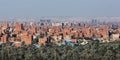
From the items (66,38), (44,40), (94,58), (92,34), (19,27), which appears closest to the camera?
(94,58)

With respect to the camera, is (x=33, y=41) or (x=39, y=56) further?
(x=33, y=41)

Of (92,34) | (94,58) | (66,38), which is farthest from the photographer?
(92,34)

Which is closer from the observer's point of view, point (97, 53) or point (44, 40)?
point (97, 53)

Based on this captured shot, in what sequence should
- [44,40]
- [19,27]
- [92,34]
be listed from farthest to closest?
1. [19,27]
2. [92,34]
3. [44,40]

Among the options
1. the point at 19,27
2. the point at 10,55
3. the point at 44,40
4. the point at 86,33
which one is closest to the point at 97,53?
the point at 10,55

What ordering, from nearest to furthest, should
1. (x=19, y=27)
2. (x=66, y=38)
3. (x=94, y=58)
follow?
1. (x=94, y=58)
2. (x=66, y=38)
3. (x=19, y=27)

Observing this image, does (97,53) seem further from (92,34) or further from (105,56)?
(92,34)

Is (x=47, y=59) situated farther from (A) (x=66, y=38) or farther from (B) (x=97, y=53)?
(A) (x=66, y=38)

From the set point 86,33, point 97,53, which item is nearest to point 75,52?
point 97,53

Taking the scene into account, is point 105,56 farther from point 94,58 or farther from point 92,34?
point 92,34
